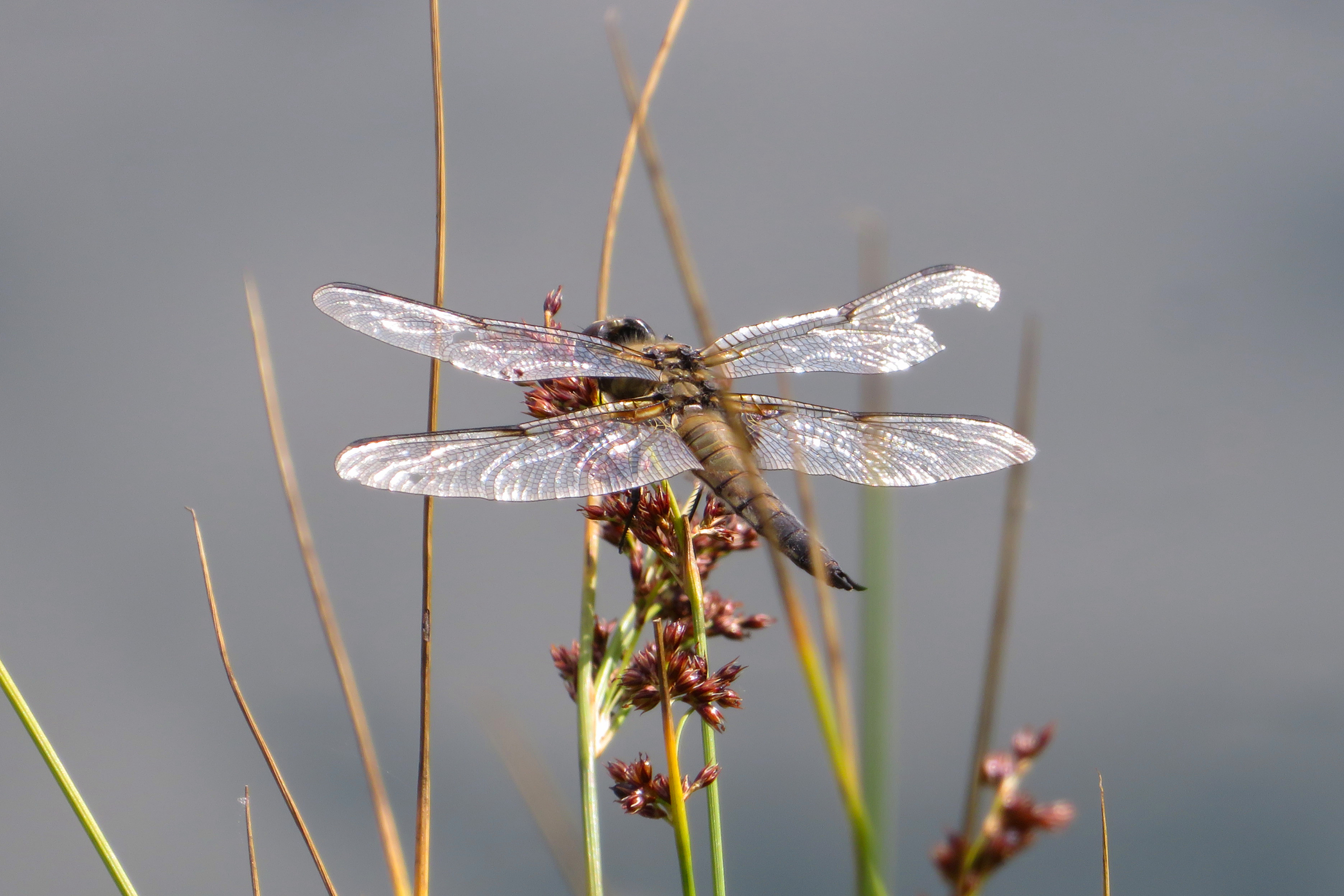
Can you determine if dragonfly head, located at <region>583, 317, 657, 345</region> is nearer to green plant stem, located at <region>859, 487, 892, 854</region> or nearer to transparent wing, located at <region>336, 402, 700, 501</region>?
transparent wing, located at <region>336, 402, 700, 501</region>

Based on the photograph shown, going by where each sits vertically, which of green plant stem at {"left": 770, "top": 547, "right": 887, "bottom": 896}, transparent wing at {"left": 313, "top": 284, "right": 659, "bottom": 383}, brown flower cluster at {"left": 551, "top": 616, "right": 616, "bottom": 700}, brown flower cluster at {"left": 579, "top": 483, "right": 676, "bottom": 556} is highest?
transparent wing at {"left": 313, "top": 284, "right": 659, "bottom": 383}

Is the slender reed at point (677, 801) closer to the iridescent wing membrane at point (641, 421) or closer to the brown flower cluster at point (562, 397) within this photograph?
the iridescent wing membrane at point (641, 421)

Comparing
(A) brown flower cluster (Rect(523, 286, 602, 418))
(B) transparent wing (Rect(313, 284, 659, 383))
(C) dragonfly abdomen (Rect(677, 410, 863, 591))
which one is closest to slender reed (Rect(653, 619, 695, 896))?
(C) dragonfly abdomen (Rect(677, 410, 863, 591))

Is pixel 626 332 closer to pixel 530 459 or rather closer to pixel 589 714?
pixel 530 459

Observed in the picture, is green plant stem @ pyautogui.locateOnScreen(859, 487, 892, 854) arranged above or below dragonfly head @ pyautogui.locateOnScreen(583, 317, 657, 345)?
below

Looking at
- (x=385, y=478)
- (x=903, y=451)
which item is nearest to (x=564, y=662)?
(x=385, y=478)

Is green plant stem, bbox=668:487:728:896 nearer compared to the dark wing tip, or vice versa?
green plant stem, bbox=668:487:728:896

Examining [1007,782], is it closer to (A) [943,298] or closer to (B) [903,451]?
(B) [903,451]
